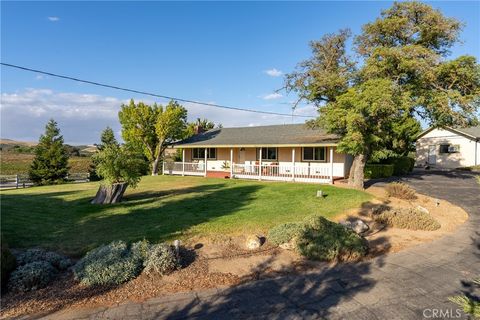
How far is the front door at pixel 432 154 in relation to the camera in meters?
35.0

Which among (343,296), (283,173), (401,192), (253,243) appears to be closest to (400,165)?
(283,173)

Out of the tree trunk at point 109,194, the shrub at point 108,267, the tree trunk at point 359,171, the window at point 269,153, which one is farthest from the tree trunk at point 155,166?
the shrub at point 108,267

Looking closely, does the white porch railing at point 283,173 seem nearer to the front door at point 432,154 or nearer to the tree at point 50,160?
the tree at point 50,160

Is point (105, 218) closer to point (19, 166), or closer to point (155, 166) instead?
point (155, 166)

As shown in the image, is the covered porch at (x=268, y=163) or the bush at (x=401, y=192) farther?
the covered porch at (x=268, y=163)

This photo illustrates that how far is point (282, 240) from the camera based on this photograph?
8.07 meters

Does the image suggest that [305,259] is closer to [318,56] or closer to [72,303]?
[72,303]

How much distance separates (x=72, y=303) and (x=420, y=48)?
1824 centimetres

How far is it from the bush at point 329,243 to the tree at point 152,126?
2304cm

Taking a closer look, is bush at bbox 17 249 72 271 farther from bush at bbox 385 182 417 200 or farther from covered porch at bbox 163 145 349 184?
covered porch at bbox 163 145 349 184

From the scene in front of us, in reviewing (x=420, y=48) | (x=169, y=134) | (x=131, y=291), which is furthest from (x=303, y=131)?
(x=131, y=291)

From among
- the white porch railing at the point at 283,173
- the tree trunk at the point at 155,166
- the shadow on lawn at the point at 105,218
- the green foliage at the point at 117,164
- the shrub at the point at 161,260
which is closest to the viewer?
the shrub at the point at 161,260

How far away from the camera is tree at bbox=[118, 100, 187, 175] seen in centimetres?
2916

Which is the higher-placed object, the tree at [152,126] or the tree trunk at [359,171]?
the tree at [152,126]
